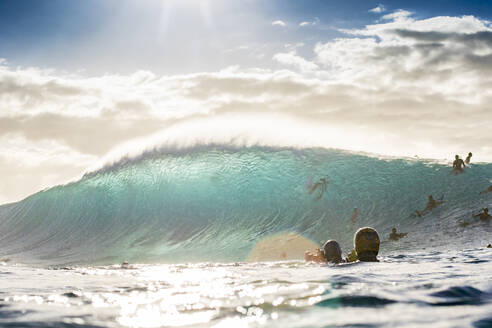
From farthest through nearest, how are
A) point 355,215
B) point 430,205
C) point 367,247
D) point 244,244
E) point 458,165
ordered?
point 458,165 → point 355,215 → point 430,205 → point 244,244 → point 367,247

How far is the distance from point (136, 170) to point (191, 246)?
34.0 ft

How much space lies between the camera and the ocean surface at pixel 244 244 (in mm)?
5535

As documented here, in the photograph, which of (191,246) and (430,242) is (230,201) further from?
(430,242)

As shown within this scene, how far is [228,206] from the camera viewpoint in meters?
26.1

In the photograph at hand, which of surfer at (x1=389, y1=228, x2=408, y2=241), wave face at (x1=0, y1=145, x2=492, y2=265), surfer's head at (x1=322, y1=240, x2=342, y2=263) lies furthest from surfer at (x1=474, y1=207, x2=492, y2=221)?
surfer's head at (x1=322, y1=240, x2=342, y2=263)

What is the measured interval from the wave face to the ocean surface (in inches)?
3.7

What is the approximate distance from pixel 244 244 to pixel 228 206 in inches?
176

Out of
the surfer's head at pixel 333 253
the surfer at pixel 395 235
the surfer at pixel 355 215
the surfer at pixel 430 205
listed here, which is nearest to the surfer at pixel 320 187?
the surfer at pixel 355 215

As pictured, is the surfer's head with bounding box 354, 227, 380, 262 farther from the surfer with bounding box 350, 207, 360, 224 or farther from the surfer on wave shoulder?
the surfer on wave shoulder

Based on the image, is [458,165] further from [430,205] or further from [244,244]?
[244,244]

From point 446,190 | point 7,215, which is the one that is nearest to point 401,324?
point 446,190

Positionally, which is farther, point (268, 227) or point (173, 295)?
point (268, 227)

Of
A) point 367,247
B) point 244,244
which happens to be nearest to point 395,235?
point 244,244

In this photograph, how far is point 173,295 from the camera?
7.04 m
